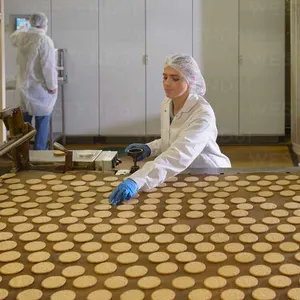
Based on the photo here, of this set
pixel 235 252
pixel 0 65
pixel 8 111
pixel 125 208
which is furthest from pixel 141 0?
pixel 235 252

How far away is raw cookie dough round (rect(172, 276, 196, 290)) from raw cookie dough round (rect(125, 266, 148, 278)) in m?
0.09

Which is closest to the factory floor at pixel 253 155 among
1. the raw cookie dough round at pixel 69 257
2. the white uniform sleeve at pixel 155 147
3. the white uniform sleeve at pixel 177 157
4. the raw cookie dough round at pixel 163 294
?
the white uniform sleeve at pixel 155 147

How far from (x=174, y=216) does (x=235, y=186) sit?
1.48 feet

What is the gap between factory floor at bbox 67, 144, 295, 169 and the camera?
5.48 metres

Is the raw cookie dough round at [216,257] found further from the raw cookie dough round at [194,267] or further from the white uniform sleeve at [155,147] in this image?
the white uniform sleeve at [155,147]

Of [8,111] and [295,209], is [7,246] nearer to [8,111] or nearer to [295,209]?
[8,111]

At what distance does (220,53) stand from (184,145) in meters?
4.38

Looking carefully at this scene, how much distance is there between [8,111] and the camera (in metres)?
2.21

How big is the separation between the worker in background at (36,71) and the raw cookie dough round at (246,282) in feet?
13.0

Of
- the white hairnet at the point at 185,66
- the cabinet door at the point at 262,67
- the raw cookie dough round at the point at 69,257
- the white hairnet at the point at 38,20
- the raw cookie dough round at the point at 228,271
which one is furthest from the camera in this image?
the cabinet door at the point at 262,67

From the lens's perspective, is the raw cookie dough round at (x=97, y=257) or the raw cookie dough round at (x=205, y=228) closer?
the raw cookie dough round at (x=97, y=257)

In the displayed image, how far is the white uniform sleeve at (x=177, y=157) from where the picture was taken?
2.03m

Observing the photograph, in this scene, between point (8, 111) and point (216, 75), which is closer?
point (8, 111)

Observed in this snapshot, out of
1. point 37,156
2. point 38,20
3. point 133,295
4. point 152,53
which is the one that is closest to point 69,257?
point 133,295
